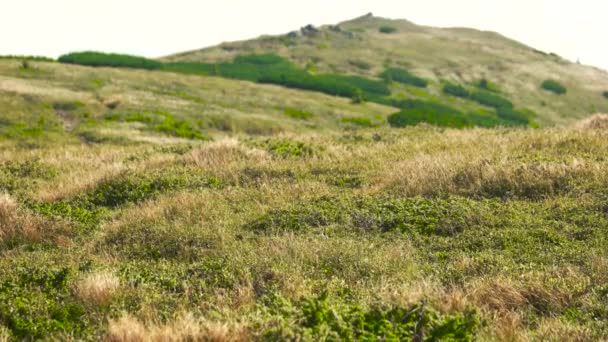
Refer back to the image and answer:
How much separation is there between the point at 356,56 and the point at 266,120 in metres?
63.0

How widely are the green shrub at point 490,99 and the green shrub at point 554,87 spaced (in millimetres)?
10724

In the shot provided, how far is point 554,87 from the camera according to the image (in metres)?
95.4

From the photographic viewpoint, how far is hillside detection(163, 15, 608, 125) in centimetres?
9031

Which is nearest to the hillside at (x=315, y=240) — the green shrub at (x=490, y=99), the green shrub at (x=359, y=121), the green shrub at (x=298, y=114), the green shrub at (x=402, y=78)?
the green shrub at (x=298, y=114)

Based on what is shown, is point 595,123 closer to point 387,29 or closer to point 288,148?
point 288,148

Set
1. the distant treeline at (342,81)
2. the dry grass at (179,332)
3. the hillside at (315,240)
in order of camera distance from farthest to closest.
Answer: the distant treeline at (342,81) < the hillside at (315,240) < the dry grass at (179,332)

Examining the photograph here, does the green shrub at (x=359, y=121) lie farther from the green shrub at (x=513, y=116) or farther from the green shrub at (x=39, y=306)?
the green shrub at (x=39, y=306)

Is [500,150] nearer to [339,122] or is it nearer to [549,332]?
[549,332]

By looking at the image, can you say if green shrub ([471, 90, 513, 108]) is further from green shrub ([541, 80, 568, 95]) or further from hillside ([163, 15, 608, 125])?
green shrub ([541, 80, 568, 95])

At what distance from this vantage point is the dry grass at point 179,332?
16.6 feet

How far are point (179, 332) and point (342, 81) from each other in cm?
7804

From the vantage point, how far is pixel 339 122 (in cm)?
5003

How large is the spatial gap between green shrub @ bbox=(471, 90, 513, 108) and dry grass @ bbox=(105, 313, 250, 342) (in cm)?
8602

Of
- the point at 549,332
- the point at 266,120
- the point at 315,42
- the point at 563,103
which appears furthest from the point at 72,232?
the point at 315,42
